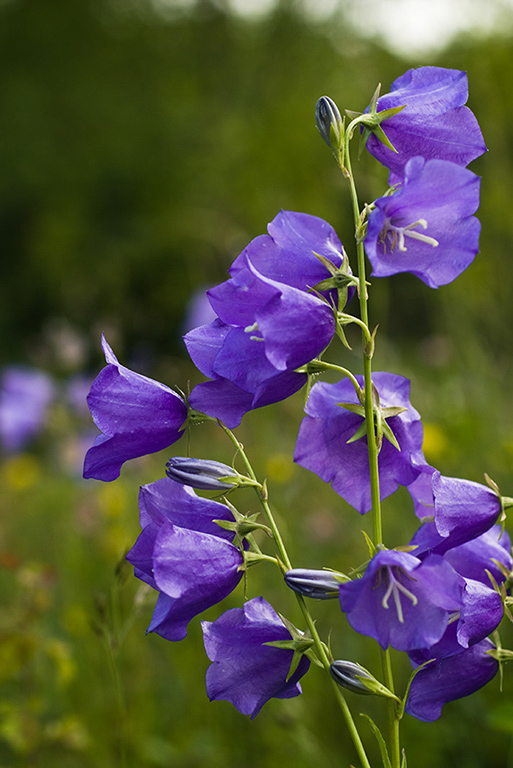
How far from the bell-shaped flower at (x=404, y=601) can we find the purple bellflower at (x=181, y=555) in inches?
6.5

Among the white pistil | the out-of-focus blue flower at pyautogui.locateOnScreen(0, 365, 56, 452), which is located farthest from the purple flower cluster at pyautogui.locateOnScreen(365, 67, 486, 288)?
the out-of-focus blue flower at pyautogui.locateOnScreen(0, 365, 56, 452)

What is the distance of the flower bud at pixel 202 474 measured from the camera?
2.87ft

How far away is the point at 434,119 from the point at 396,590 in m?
0.56

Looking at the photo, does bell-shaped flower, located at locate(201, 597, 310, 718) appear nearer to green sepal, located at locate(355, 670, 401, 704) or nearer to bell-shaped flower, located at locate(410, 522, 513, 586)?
green sepal, located at locate(355, 670, 401, 704)

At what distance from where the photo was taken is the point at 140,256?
11.6m

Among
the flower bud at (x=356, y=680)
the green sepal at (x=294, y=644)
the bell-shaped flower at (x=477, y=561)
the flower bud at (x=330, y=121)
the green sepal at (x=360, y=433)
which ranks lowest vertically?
the green sepal at (x=294, y=644)

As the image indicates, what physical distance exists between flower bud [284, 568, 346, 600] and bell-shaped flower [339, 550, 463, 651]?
0.04 m

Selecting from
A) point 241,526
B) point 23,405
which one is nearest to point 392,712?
point 241,526

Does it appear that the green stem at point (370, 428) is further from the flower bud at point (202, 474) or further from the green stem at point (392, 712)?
the flower bud at point (202, 474)

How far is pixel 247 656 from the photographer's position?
879 millimetres

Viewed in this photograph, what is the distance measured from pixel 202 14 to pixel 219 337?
42.6 feet

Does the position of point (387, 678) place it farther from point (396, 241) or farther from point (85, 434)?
point (85, 434)

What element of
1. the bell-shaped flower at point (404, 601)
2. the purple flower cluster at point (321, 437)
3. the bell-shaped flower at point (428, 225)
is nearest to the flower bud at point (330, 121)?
the purple flower cluster at point (321, 437)

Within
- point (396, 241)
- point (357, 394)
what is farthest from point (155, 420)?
point (396, 241)
